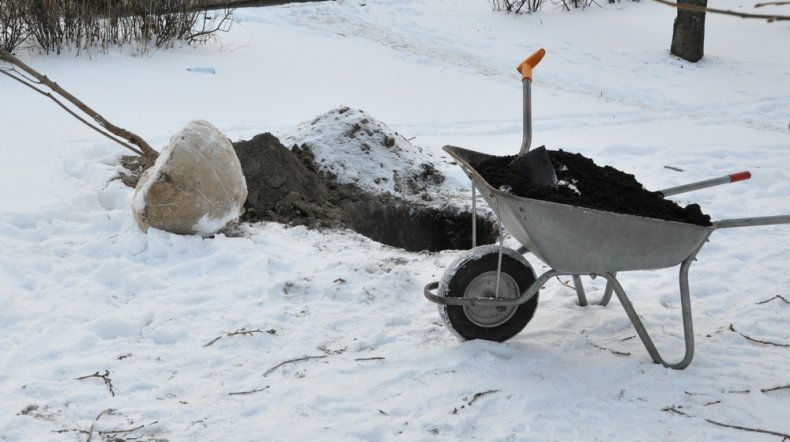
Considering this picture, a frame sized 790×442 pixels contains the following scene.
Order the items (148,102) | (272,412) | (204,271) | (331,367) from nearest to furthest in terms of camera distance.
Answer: (272,412) → (331,367) → (204,271) → (148,102)

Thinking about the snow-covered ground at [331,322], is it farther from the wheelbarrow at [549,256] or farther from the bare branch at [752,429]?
the wheelbarrow at [549,256]

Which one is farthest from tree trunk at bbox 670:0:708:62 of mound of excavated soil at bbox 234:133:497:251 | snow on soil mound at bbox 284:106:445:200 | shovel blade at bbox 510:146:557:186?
shovel blade at bbox 510:146:557:186

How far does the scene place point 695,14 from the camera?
9.92 meters

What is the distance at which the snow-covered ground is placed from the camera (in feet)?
9.12

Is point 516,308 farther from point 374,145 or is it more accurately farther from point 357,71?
point 357,71

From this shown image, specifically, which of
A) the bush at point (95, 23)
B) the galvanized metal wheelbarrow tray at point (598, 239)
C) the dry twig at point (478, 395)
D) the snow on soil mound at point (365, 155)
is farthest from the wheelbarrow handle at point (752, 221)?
the bush at point (95, 23)

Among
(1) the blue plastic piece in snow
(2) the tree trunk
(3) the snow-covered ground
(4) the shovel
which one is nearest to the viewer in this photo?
(3) the snow-covered ground

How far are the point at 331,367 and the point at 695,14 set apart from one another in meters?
8.41

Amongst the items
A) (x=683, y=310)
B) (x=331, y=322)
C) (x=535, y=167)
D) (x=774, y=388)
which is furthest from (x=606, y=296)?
(x=331, y=322)

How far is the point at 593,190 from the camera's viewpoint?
10.4ft

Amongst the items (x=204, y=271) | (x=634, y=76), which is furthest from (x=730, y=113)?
(x=204, y=271)

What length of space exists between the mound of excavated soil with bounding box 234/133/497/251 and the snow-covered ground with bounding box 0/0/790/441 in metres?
0.30

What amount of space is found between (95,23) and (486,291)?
6.80 meters

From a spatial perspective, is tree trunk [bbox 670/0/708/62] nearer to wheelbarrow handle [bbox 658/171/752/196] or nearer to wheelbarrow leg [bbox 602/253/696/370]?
wheelbarrow handle [bbox 658/171/752/196]
